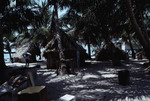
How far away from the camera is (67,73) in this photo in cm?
948

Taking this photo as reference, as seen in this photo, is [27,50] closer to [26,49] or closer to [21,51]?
[26,49]

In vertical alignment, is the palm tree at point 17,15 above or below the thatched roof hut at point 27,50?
above

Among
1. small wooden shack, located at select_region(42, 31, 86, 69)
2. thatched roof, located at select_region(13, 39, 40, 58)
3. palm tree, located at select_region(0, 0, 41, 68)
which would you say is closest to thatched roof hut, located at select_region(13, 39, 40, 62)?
thatched roof, located at select_region(13, 39, 40, 58)

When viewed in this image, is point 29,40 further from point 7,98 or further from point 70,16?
point 7,98

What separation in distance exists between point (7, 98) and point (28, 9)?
10.2 m

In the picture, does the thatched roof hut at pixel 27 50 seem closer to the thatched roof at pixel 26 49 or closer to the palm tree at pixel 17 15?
the thatched roof at pixel 26 49

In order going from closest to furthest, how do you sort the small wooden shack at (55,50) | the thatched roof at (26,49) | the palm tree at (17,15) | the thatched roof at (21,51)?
the palm tree at (17,15), the small wooden shack at (55,50), the thatched roof at (21,51), the thatched roof at (26,49)

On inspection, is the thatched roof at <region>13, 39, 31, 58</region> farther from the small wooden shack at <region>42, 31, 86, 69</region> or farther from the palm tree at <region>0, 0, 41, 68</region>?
the palm tree at <region>0, 0, 41, 68</region>

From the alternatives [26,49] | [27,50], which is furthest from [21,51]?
[27,50]

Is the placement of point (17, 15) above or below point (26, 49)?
above

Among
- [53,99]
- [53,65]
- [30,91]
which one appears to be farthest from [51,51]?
[30,91]

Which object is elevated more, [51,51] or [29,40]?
[29,40]

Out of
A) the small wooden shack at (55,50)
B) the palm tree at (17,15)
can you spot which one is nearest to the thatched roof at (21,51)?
the small wooden shack at (55,50)

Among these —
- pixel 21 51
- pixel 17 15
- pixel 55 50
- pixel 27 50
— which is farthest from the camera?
pixel 21 51
